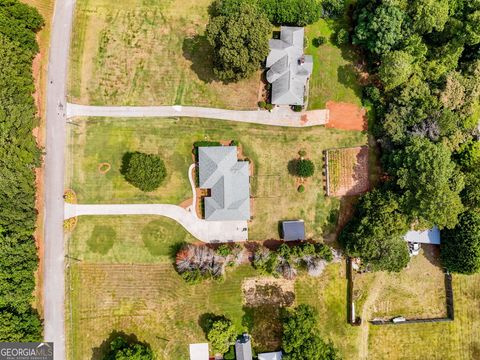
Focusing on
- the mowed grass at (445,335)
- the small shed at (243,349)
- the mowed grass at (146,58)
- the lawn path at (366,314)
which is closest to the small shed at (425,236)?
the lawn path at (366,314)

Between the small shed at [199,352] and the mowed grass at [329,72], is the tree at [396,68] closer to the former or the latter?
the mowed grass at [329,72]

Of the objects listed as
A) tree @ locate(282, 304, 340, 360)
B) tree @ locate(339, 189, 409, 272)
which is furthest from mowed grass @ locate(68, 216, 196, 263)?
tree @ locate(339, 189, 409, 272)

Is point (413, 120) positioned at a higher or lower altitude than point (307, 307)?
higher

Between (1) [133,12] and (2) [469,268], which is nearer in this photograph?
(2) [469,268]

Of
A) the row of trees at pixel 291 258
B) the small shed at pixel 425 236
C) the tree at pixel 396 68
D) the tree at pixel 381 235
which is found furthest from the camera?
the small shed at pixel 425 236

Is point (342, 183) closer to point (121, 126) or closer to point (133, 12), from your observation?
point (121, 126)

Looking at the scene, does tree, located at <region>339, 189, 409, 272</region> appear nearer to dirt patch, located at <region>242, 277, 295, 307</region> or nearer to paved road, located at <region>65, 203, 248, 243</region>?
dirt patch, located at <region>242, 277, 295, 307</region>

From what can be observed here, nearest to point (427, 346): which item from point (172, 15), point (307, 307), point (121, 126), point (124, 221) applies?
point (307, 307)
